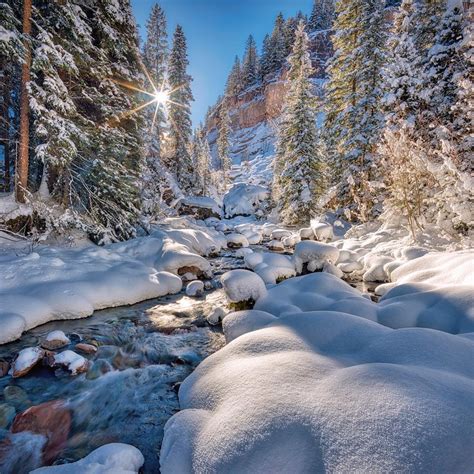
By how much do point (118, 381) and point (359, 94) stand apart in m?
18.4

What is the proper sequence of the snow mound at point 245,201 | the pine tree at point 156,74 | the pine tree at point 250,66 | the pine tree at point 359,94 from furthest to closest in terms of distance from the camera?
1. the pine tree at point 250,66
2. the snow mound at point 245,201
3. the pine tree at point 156,74
4. the pine tree at point 359,94

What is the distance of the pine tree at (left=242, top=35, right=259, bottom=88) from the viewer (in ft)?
243

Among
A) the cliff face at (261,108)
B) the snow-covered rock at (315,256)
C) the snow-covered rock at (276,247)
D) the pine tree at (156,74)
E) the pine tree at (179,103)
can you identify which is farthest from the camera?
the cliff face at (261,108)

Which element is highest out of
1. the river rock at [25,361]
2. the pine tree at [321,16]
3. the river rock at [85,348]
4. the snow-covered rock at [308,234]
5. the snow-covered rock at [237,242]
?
the pine tree at [321,16]

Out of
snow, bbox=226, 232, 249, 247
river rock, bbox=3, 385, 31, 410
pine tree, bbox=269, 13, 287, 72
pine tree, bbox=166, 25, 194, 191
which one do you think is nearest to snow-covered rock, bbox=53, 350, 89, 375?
river rock, bbox=3, 385, 31, 410

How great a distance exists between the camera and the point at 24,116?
9.41m

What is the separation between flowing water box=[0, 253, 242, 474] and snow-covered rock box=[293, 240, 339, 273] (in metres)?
5.08

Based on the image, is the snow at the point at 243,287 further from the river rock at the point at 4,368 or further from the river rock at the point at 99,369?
the river rock at the point at 4,368

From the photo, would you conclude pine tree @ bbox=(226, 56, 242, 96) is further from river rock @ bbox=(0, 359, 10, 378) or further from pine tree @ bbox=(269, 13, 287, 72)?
river rock @ bbox=(0, 359, 10, 378)

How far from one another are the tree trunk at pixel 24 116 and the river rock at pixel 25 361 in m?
6.14

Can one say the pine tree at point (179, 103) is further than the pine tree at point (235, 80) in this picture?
No

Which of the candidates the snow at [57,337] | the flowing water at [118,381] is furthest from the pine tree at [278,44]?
the snow at [57,337]

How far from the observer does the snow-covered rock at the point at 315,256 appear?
37.5 feet

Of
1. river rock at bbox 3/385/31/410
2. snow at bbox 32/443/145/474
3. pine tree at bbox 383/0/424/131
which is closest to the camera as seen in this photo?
snow at bbox 32/443/145/474
